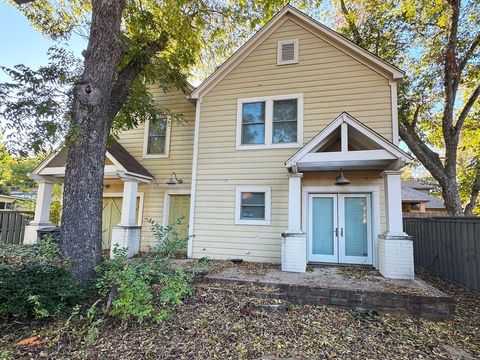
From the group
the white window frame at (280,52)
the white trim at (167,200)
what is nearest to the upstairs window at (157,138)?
the white trim at (167,200)

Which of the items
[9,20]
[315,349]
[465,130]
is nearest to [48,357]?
[315,349]

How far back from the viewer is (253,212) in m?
7.90

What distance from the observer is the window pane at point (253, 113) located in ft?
27.0

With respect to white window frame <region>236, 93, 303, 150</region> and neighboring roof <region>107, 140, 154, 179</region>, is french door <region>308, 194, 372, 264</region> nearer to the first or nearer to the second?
white window frame <region>236, 93, 303, 150</region>

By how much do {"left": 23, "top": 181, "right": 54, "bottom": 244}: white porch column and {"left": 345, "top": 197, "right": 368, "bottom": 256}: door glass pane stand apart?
992 centimetres

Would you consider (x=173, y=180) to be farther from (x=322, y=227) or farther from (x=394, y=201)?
(x=394, y=201)

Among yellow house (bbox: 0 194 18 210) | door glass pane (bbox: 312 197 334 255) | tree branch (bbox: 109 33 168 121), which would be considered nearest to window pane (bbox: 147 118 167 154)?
tree branch (bbox: 109 33 168 121)

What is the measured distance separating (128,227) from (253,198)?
13.4 feet

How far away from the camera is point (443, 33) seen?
10.7 m

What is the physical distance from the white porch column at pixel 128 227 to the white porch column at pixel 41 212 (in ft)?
9.58

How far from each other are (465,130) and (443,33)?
18.5 ft

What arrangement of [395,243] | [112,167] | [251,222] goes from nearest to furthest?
[395,243], [251,222], [112,167]

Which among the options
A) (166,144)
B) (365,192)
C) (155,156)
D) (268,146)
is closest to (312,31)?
(268,146)

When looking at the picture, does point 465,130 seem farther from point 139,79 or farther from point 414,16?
point 139,79
